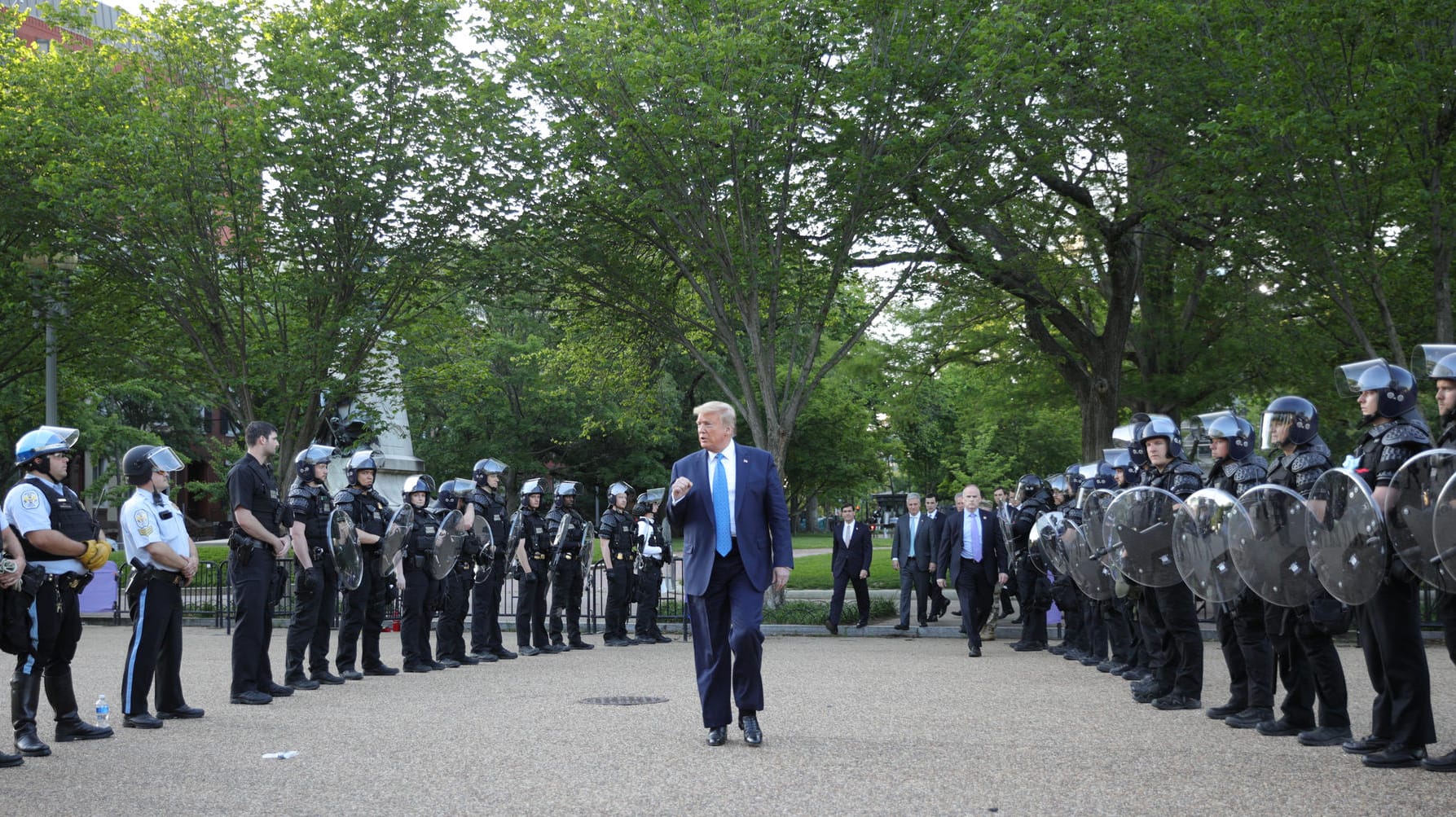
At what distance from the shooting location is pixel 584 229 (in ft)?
64.5

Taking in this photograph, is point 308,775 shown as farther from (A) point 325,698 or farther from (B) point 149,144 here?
(B) point 149,144

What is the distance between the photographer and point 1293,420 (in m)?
7.47

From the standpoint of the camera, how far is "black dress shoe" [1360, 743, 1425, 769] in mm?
6551

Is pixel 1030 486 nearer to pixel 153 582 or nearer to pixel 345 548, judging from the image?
pixel 345 548

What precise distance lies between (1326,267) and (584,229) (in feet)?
34.0

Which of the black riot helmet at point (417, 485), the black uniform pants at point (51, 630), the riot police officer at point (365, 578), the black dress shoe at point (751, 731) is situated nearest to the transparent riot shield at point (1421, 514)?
the black dress shoe at point (751, 731)

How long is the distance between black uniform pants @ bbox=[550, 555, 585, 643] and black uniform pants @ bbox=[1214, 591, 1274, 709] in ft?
28.5

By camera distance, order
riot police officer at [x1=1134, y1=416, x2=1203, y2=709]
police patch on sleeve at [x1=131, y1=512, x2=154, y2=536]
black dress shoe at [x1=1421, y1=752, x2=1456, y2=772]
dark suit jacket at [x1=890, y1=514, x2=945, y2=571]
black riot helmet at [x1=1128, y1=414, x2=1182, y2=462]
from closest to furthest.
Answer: black dress shoe at [x1=1421, y1=752, x2=1456, y2=772], police patch on sleeve at [x1=131, y1=512, x2=154, y2=536], riot police officer at [x1=1134, y1=416, x2=1203, y2=709], black riot helmet at [x1=1128, y1=414, x2=1182, y2=462], dark suit jacket at [x1=890, y1=514, x2=945, y2=571]

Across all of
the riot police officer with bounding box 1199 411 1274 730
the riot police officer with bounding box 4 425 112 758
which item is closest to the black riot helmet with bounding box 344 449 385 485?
the riot police officer with bounding box 4 425 112 758

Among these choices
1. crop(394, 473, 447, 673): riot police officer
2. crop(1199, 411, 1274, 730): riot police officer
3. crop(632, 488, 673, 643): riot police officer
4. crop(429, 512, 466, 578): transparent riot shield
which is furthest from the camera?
crop(632, 488, 673, 643): riot police officer

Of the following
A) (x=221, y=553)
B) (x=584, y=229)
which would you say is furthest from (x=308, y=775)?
(x=221, y=553)

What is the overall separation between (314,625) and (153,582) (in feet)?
8.51

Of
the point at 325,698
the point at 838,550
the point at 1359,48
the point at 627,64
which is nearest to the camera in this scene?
the point at 325,698

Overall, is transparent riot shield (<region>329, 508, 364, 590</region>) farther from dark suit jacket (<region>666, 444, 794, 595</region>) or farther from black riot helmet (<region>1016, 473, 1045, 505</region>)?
black riot helmet (<region>1016, 473, 1045, 505</region>)
